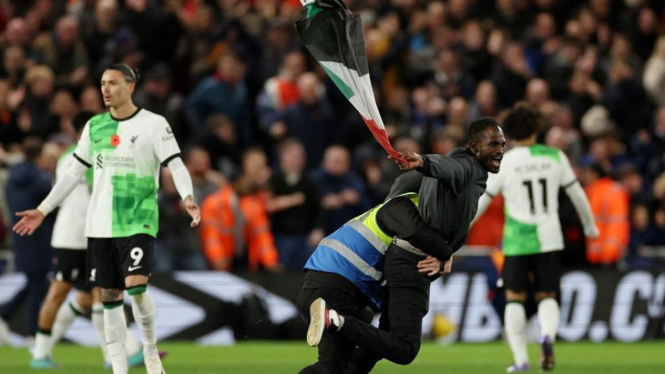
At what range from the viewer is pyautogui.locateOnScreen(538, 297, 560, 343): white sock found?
12.6 meters

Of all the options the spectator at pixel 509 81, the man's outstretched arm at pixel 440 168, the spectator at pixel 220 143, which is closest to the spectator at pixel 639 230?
the spectator at pixel 509 81

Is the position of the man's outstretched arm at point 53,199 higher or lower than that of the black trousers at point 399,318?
higher

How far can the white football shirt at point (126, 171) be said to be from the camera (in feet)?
35.2

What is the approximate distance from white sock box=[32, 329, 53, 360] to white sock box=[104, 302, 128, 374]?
118 inches

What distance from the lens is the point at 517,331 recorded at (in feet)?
41.9

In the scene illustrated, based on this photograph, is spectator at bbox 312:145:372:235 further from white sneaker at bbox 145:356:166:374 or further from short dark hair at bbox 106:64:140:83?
white sneaker at bbox 145:356:166:374

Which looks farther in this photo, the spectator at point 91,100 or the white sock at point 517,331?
the spectator at point 91,100

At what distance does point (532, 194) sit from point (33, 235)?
6.78m

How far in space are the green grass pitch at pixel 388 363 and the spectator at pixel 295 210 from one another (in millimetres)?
1486

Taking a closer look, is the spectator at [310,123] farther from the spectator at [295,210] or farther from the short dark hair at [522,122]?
the short dark hair at [522,122]

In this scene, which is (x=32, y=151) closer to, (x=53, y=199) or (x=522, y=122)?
(x=53, y=199)

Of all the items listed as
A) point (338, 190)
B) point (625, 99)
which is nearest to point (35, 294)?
point (338, 190)

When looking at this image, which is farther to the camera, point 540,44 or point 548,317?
point 540,44

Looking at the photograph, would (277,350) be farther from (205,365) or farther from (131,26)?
(131,26)
